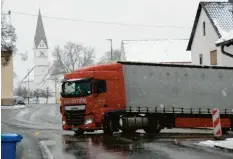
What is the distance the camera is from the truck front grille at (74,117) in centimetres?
2080

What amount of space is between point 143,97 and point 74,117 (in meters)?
3.36

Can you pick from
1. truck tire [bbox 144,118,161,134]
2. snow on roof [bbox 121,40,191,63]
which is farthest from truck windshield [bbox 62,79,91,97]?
snow on roof [bbox 121,40,191,63]

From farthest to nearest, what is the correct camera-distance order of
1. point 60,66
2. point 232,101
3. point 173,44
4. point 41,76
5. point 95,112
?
point 41,76 < point 60,66 < point 173,44 < point 232,101 < point 95,112

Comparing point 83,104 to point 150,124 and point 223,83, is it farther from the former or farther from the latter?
point 223,83

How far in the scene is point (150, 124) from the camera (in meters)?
22.3

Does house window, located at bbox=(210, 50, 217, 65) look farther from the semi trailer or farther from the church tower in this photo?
the church tower

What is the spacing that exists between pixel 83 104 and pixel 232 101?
781 cm

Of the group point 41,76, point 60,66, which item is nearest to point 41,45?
point 41,76

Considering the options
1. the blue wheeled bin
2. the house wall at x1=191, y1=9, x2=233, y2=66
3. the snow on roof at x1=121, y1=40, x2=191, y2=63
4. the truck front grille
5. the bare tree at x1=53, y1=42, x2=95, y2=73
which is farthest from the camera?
the bare tree at x1=53, y1=42, x2=95, y2=73

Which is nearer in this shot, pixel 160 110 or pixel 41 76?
pixel 160 110

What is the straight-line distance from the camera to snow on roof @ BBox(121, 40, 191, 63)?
7438 centimetres

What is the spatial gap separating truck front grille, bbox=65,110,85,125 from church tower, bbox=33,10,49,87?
126554 millimetres

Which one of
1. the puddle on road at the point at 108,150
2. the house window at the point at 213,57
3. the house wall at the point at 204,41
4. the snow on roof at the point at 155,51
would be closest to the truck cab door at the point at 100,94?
the puddle on road at the point at 108,150

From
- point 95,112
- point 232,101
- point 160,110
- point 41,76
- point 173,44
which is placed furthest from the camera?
point 41,76
